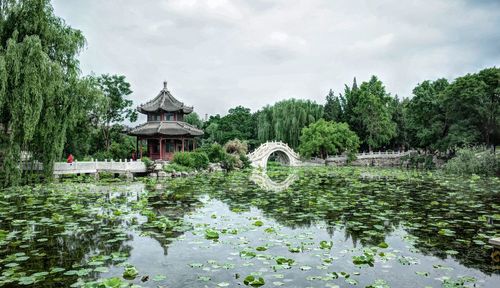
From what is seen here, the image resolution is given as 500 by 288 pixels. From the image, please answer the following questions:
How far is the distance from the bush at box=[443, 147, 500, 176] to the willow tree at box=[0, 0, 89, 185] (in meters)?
20.1

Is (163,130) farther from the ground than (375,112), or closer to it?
closer to it

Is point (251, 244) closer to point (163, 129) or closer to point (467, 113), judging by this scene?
point (163, 129)

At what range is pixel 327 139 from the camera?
37.0 metres

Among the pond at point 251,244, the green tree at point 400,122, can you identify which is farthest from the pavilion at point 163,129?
the green tree at point 400,122

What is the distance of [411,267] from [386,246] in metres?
0.77

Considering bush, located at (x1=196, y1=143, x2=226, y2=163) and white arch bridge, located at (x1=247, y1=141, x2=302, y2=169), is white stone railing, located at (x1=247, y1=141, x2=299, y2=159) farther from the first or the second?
bush, located at (x1=196, y1=143, x2=226, y2=163)

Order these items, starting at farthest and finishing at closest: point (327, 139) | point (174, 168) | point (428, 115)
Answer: point (327, 139) < point (428, 115) < point (174, 168)

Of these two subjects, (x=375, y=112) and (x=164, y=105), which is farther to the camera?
(x=375, y=112)

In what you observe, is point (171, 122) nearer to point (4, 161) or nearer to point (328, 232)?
point (4, 161)

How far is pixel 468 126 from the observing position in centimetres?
2823

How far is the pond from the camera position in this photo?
452 centimetres

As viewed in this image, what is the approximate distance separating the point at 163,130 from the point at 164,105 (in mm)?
2669

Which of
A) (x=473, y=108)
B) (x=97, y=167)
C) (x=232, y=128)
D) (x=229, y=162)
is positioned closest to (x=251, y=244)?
(x=97, y=167)

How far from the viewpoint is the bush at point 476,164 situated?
21.1m
